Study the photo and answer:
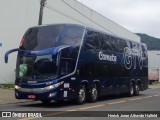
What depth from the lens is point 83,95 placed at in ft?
68.7

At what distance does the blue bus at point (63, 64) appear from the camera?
18.7 meters

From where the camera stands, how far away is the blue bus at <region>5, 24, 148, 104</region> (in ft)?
61.4

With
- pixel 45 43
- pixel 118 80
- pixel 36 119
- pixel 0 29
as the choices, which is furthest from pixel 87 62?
pixel 0 29

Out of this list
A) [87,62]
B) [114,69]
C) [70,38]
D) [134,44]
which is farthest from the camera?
[134,44]

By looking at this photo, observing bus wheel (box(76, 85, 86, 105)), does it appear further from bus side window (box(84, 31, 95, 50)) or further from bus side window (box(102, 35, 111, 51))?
bus side window (box(102, 35, 111, 51))

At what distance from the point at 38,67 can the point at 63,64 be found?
3.71 feet

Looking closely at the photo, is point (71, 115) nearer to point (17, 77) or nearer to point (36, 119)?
point (36, 119)

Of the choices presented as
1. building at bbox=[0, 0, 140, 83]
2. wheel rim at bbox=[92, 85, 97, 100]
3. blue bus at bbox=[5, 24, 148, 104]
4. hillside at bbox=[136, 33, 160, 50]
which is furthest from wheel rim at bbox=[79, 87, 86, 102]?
hillside at bbox=[136, 33, 160, 50]

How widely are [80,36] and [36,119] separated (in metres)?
8.07

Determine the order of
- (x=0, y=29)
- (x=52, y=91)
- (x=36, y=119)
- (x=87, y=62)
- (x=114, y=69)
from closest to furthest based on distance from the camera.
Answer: (x=36, y=119) → (x=52, y=91) → (x=87, y=62) → (x=114, y=69) → (x=0, y=29)

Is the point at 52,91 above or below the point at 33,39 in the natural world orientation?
below

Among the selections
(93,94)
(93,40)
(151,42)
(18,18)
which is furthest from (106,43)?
(151,42)

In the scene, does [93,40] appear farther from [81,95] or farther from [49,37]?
[49,37]

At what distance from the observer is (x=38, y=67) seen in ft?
61.9
